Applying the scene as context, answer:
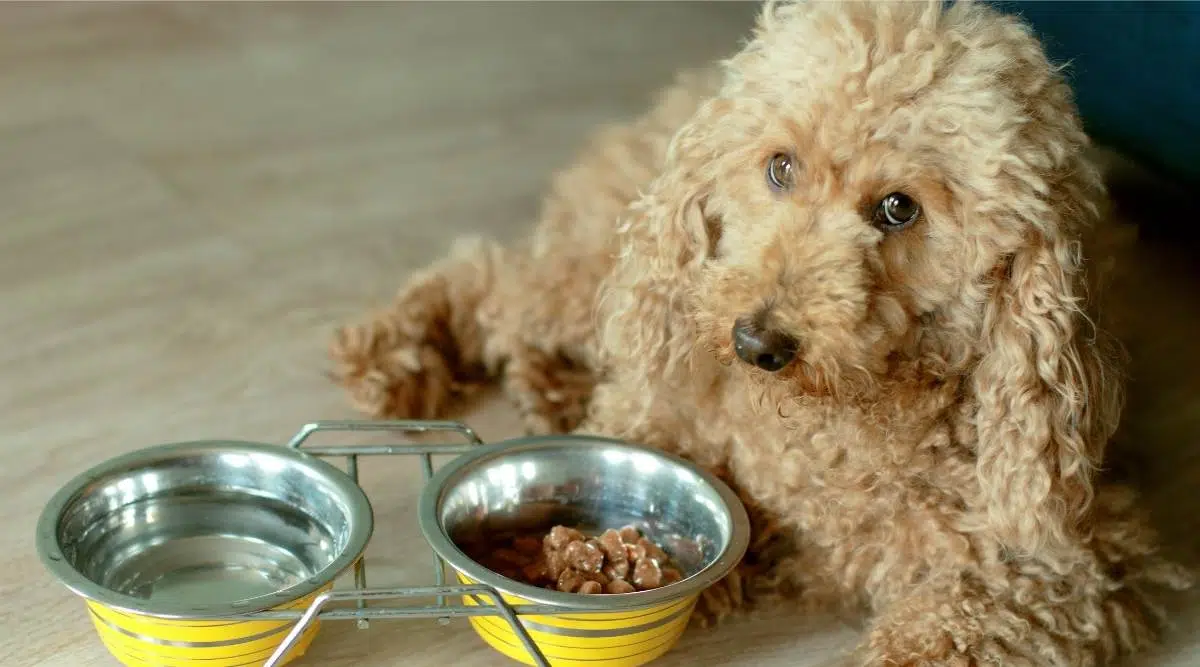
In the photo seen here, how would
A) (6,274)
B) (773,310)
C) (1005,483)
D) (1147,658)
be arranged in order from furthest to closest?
1. (6,274)
2. (1147,658)
3. (1005,483)
4. (773,310)

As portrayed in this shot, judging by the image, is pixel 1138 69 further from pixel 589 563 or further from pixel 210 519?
pixel 210 519

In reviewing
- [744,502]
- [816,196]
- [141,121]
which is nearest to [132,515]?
[744,502]

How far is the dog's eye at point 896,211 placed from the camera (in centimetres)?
142

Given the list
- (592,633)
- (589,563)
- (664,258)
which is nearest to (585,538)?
(589,563)

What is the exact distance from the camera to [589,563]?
1589 millimetres

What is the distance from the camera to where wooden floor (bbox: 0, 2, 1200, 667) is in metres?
1.83

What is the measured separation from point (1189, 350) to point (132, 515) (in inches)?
70.8

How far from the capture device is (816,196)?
56.9 inches

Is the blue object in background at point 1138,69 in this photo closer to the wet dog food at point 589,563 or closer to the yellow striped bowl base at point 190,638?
the wet dog food at point 589,563

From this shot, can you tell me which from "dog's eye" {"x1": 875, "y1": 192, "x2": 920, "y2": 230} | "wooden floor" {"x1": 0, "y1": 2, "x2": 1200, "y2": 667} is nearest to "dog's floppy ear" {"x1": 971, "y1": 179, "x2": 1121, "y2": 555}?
"dog's eye" {"x1": 875, "y1": 192, "x2": 920, "y2": 230}

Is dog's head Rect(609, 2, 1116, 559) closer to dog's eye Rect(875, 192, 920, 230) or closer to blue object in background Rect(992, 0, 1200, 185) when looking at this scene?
dog's eye Rect(875, 192, 920, 230)

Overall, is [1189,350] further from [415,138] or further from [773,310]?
[415,138]

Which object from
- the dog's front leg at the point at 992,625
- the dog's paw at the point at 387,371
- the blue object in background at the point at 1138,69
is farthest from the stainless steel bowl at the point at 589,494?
the blue object in background at the point at 1138,69

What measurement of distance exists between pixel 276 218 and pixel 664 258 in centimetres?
124
